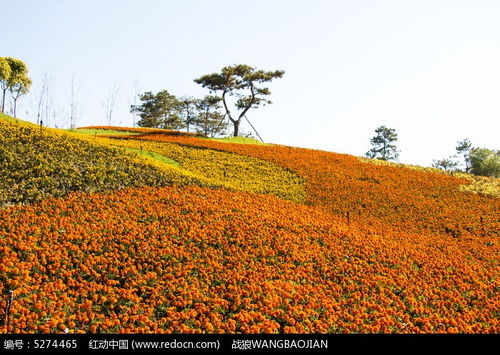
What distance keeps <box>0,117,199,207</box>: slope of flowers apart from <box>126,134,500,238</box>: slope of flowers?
759 cm

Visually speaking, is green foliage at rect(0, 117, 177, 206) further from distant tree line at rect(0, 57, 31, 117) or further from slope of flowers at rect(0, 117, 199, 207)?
distant tree line at rect(0, 57, 31, 117)

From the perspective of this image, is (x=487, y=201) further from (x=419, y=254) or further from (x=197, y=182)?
(x=197, y=182)

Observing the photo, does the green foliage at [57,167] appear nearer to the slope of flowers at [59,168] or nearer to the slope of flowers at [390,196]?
the slope of flowers at [59,168]

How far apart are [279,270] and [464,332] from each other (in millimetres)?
3731

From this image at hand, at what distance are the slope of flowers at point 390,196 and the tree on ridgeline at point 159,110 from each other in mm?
39102

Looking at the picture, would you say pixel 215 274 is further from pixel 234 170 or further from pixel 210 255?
pixel 234 170

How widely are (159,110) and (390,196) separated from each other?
174 ft

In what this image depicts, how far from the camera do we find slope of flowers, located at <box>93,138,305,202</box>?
17.6m

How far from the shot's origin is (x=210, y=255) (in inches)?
344

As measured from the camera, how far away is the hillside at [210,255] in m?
6.61
